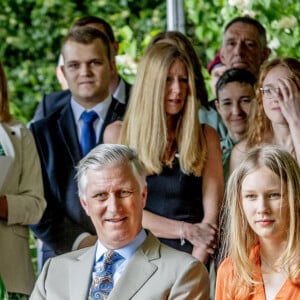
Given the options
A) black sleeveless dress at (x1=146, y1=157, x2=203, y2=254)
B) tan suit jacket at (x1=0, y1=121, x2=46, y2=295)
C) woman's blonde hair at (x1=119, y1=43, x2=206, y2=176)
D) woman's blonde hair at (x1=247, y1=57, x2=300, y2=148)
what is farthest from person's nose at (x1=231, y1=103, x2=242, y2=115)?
tan suit jacket at (x1=0, y1=121, x2=46, y2=295)

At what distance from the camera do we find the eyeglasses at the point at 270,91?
5820mm

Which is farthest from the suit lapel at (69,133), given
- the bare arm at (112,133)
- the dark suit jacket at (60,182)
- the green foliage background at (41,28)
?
the green foliage background at (41,28)

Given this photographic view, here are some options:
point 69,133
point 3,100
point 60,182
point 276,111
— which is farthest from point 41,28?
point 276,111

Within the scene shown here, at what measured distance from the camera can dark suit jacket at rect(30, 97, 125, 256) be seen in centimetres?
618

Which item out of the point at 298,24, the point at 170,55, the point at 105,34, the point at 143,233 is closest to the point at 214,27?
the point at 298,24

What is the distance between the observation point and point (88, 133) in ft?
20.7

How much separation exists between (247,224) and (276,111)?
112 centimetres

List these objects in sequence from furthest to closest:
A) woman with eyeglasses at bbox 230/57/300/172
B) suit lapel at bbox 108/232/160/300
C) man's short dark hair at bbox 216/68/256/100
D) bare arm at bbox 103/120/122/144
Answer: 1. man's short dark hair at bbox 216/68/256/100
2. bare arm at bbox 103/120/122/144
3. woman with eyeglasses at bbox 230/57/300/172
4. suit lapel at bbox 108/232/160/300

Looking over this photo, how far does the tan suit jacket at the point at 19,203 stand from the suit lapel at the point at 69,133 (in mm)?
351

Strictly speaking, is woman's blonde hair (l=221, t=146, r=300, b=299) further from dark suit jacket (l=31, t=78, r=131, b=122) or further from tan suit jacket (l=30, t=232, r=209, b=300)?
dark suit jacket (l=31, t=78, r=131, b=122)

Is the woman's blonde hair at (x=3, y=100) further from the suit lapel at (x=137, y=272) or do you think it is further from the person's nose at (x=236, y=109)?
the suit lapel at (x=137, y=272)

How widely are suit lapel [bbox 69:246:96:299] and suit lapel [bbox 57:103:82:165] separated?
1.40 meters

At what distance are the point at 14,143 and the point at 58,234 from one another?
543mm

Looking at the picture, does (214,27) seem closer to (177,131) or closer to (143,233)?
(177,131)
